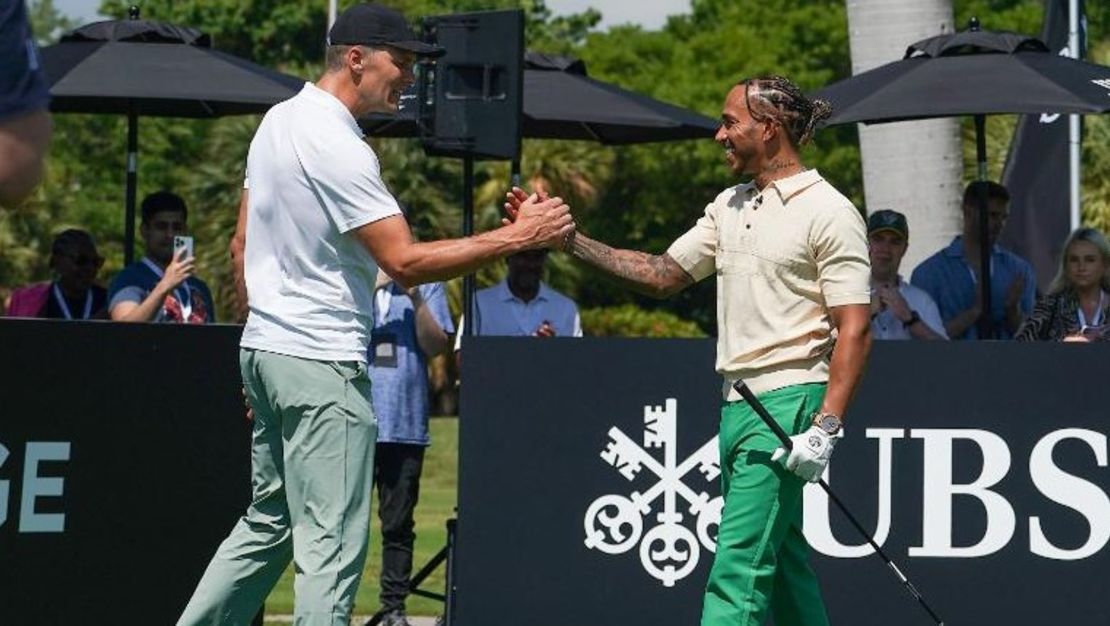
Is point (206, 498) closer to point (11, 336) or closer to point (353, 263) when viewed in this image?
point (11, 336)

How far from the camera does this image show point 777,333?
721cm

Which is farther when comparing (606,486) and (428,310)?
(428,310)

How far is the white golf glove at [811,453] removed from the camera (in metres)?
6.95

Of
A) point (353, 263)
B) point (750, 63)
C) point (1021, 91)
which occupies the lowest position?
point (353, 263)

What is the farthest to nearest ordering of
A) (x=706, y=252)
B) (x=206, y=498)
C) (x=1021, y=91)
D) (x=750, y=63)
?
(x=750, y=63) → (x=1021, y=91) → (x=206, y=498) → (x=706, y=252)

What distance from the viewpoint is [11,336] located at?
26.2 feet

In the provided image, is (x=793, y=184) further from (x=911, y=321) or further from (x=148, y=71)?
(x=148, y=71)

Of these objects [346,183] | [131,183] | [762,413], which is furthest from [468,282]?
[346,183]

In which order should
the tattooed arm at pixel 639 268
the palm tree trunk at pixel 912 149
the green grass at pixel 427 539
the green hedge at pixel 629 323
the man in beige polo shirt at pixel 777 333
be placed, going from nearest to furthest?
the man in beige polo shirt at pixel 777 333 → the tattooed arm at pixel 639 268 → the green grass at pixel 427 539 → the palm tree trunk at pixel 912 149 → the green hedge at pixel 629 323

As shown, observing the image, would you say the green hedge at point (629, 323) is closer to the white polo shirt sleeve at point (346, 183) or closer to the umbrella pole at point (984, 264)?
the umbrella pole at point (984, 264)

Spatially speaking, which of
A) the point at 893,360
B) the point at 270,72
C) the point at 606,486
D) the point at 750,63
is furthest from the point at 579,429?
the point at 750,63

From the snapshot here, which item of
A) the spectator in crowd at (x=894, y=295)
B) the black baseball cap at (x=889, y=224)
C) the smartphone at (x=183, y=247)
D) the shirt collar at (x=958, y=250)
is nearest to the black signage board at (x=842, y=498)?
the spectator in crowd at (x=894, y=295)

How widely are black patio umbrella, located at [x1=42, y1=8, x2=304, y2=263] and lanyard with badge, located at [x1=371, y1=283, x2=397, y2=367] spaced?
1.11 m

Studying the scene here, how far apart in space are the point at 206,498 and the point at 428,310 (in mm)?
2432
